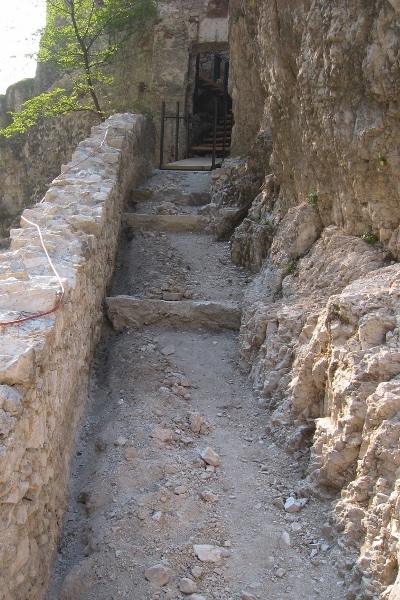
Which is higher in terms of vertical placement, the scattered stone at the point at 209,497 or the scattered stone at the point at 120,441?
the scattered stone at the point at 120,441

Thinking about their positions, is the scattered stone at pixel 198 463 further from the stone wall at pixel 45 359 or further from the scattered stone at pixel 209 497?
the stone wall at pixel 45 359

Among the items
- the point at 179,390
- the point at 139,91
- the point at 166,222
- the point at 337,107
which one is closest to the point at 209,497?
the point at 179,390

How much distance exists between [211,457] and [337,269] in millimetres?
1719

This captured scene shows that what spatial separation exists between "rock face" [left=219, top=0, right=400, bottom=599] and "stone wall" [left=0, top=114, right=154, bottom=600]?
1.53m

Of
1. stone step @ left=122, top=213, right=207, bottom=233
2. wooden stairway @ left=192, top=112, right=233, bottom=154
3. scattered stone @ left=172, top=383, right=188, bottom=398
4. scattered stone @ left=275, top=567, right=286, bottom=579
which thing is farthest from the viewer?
wooden stairway @ left=192, top=112, right=233, bottom=154

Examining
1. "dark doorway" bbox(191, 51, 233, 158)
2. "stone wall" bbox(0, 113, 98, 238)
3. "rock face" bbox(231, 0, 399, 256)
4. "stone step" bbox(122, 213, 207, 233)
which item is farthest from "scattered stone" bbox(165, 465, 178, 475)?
"stone wall" bbox(0, 113, 98, 238)

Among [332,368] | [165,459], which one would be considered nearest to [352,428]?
[332,368]

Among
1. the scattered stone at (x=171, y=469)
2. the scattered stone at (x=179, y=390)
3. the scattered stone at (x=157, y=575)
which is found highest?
the scattered stone at (x=179, y=390)

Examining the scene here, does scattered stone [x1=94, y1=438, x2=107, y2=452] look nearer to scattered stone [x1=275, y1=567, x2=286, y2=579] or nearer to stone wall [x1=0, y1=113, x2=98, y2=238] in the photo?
scattered stone [x1=275, y1=567, x2=286, y2=579]

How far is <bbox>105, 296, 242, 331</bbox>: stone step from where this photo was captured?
6.38 m

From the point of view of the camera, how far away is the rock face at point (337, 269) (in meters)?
3.25

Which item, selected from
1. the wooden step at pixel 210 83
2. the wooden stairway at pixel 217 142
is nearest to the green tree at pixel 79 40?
the wooden step at pixel 210 83

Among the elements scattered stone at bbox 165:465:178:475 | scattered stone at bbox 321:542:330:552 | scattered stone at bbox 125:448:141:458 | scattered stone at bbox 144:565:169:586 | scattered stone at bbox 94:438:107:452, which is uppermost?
scattered stone at bbox 321:542:330:552

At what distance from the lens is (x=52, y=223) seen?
565 cm
